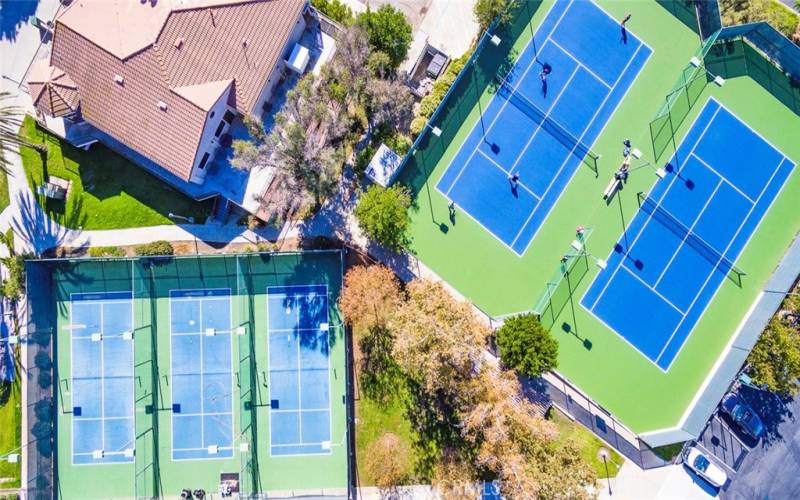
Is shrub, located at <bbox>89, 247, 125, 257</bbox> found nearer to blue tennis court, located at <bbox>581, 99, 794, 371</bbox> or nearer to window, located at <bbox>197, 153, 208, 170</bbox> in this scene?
window, located at <bbox>197, 153, 208, 170</bbox>

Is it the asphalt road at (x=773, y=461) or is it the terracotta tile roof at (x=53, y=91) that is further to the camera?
the asphalt road at (x=773, y=461)

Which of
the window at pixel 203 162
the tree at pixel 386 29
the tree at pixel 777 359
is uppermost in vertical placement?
the tree at pixel 386 29

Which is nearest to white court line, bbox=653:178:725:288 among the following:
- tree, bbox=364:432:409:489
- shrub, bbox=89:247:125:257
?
tree, bbox=364:432:409:489

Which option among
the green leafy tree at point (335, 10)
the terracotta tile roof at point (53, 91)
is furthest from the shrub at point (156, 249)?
the green leafy tree at point (335, 10)

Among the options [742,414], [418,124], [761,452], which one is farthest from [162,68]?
[761,452]

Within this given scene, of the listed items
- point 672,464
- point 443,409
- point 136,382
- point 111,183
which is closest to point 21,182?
point 111,183

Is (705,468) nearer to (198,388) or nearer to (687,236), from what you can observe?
(687,236)

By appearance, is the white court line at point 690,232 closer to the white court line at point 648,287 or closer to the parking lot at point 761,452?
the white court line at point 648,287
